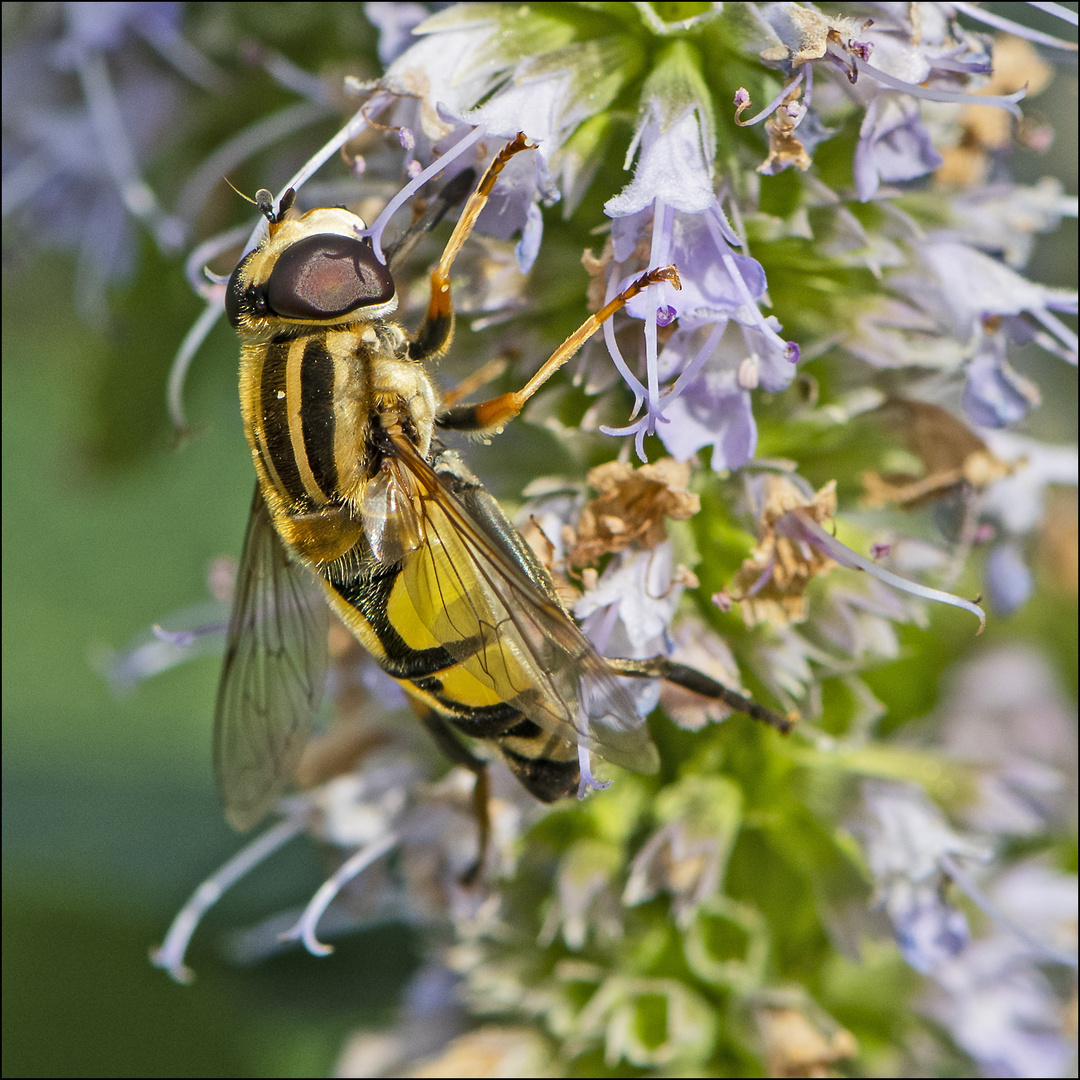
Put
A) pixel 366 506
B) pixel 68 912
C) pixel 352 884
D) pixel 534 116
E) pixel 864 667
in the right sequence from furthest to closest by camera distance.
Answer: pixel 68 912
pixel 352 884
pixel 864 667
pixel 366 506
pixel 534 116

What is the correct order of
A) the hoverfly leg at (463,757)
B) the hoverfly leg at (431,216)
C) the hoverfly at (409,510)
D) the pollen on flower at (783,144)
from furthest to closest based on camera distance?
1. the hoverfly leg at (463,757)
2. the hoverfly leg at (431,216)
3. the hoverfly at (409,510)
4. the pollen on flower at (783,144)

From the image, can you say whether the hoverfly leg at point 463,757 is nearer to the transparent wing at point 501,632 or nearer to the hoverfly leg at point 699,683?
the transparent wing at point 501,632

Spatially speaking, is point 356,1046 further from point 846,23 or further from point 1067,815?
point 846,23

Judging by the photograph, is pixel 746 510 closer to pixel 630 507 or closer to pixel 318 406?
pixel 630 507

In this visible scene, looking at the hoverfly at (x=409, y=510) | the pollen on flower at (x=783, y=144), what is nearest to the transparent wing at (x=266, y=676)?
the hoverfly at (x=409, y=510)

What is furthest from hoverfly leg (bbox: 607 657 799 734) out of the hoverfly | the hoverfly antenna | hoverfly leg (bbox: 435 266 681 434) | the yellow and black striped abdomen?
the hoverfly antenna

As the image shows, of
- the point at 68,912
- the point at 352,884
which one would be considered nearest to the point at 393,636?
the point at 352,884
